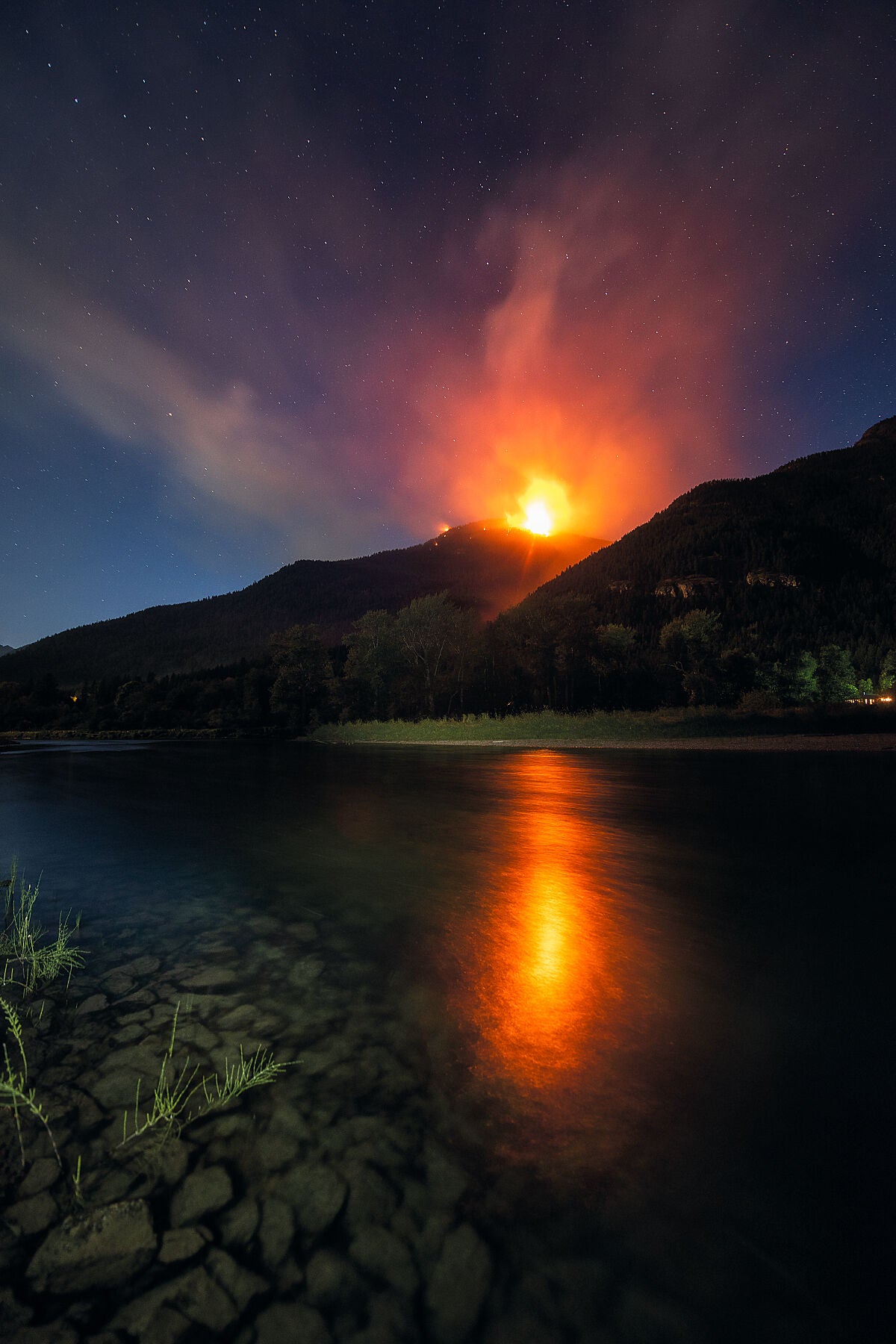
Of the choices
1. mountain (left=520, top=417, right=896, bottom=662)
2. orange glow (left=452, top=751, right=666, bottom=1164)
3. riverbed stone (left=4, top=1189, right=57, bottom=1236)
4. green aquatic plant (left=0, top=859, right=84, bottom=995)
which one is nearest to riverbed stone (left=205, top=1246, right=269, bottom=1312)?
Result: riverbed stone (left=4, top=1189, right=57, bottom=1236)

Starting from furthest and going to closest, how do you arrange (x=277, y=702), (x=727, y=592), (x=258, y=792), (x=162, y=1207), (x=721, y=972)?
(x=727, y=592) < (x=277, y=702) < (x=258, y=792) < (x=721, y=972) < (x=162, y=1207)

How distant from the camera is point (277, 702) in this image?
3519 inches

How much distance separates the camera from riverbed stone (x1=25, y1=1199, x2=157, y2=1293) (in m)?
2.21

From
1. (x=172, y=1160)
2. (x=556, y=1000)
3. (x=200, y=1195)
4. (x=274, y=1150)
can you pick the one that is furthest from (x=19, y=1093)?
(x=556, y=1000)

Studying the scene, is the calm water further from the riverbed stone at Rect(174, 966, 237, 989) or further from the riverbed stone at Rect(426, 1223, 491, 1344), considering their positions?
the riverbed stone at Rect(174, 966, 237, 989)

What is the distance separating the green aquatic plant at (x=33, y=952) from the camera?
4922 millimetres

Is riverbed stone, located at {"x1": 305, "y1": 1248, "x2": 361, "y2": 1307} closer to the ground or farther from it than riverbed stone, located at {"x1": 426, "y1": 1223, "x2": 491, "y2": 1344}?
farther from it

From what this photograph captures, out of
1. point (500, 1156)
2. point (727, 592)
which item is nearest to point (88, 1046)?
point (500, 1156)

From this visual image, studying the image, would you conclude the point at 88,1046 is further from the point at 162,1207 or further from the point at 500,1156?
the point at 500,1156

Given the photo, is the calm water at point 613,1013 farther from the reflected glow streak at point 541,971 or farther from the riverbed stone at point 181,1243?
the riverbed stone at point 181,1243

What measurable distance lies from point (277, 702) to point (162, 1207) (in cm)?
9093

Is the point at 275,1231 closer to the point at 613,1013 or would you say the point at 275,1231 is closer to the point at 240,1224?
the point at 240,1224

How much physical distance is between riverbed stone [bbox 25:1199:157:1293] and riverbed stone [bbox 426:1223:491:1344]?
1.23 meters

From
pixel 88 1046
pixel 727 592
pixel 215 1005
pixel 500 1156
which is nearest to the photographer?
pixel 500 1156
